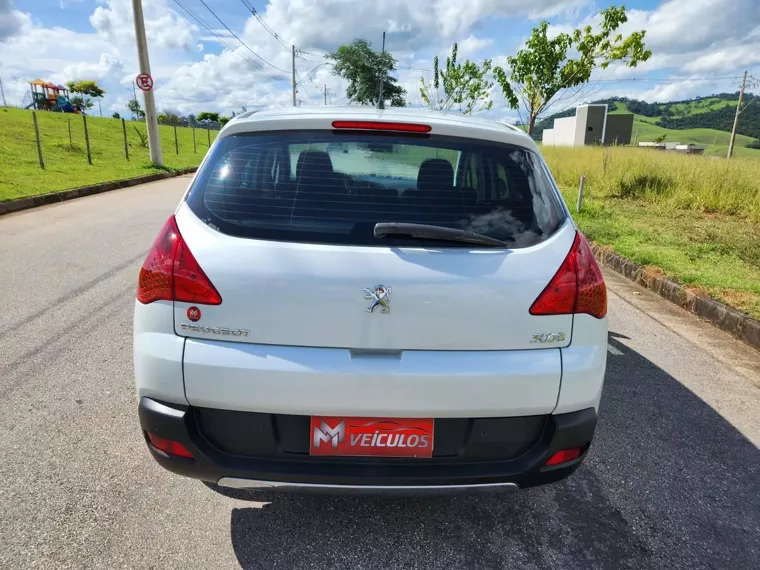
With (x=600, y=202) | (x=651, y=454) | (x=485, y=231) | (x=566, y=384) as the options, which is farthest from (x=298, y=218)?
(x=600, y=202)

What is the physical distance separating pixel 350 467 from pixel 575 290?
1.00 metres

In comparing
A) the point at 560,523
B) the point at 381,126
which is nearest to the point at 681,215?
the point at 560,523

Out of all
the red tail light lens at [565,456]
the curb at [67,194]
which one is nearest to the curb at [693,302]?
the red tail light lens at [565,456]

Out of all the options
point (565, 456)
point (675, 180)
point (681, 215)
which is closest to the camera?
point (565, 456)

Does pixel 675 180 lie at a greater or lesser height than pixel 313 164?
lesser

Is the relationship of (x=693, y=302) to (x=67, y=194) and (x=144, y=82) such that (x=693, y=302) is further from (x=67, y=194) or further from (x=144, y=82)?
(x=144, y=82)

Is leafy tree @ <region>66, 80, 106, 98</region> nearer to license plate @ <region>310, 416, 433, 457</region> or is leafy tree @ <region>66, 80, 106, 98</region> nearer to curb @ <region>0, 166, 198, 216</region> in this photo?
curb @ <region>0, 166, 198, 216</region>

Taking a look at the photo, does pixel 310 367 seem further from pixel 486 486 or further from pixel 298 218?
pixel 486 486

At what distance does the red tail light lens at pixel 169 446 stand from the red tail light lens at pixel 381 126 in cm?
129

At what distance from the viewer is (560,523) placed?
2.22 m

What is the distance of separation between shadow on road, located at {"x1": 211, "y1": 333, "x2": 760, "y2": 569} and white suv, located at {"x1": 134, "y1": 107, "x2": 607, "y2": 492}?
14.7 inches

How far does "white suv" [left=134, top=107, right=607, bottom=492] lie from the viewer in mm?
1746

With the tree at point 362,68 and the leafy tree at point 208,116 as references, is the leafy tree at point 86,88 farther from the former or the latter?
the tree at point 362,68

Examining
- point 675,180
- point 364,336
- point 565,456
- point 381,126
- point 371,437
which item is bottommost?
point 565,456
